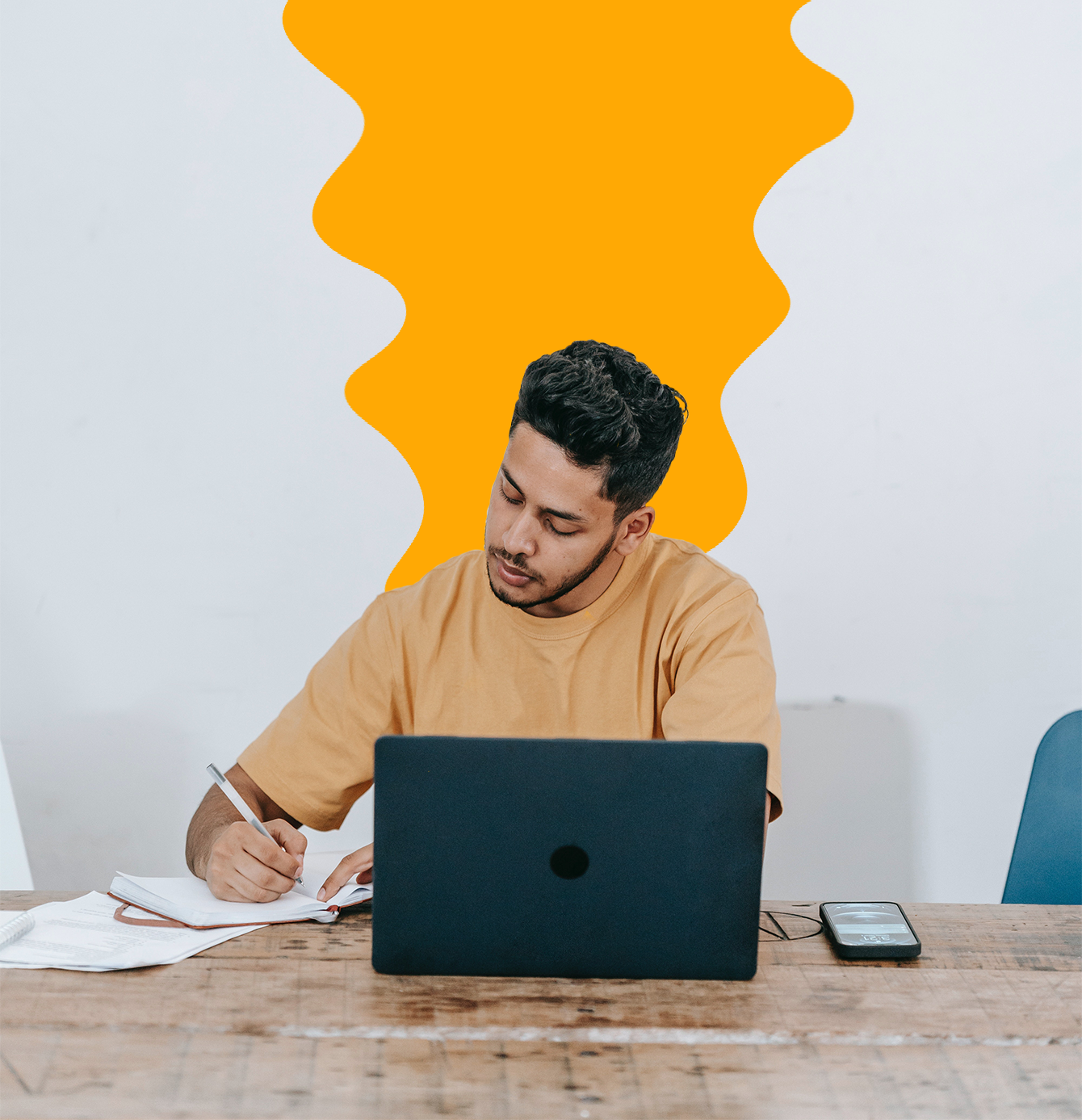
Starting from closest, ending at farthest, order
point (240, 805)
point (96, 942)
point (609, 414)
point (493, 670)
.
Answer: point (96, 942) < point (240, 805) < point (609, 414) < point (493, 670)

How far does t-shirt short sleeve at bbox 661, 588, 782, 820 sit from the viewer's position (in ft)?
4.57

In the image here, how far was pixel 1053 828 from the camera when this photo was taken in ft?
5.23

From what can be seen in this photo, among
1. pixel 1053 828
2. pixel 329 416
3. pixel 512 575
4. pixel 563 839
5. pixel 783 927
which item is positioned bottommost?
pixel 1053 828

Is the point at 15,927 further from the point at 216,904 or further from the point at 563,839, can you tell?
the point at 563,839

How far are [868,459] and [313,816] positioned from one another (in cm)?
130

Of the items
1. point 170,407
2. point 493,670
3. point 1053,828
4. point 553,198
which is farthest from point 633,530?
point 170,407

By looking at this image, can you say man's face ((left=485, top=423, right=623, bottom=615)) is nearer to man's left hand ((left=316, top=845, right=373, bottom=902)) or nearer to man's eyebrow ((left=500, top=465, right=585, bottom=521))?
man's eyebrow ((left=500, top=465, right=585, bottom=521))

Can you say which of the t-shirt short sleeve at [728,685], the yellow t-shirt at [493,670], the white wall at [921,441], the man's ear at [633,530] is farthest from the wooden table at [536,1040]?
the white wall at [921,441]

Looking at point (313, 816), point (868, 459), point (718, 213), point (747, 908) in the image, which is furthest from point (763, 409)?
point (747, 908)

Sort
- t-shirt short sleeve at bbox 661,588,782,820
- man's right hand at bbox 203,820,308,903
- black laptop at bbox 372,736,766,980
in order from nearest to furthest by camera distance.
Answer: black laptop at bbox 372,736,766,980 → man's right hand at bbox 203,820,308,903 → t-shirt short sleeve at bbox 661,588,782,820

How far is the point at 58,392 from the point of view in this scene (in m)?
2.16

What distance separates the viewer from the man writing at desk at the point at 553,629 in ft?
4.92

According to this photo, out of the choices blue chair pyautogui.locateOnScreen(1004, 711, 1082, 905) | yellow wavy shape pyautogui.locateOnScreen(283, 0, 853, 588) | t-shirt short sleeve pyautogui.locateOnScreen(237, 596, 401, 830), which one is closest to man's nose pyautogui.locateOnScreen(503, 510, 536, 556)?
t-shirt short sleeve pyautogui.locateOnScreen(237, 596, 401, 830)

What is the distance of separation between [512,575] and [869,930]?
0.66 m
